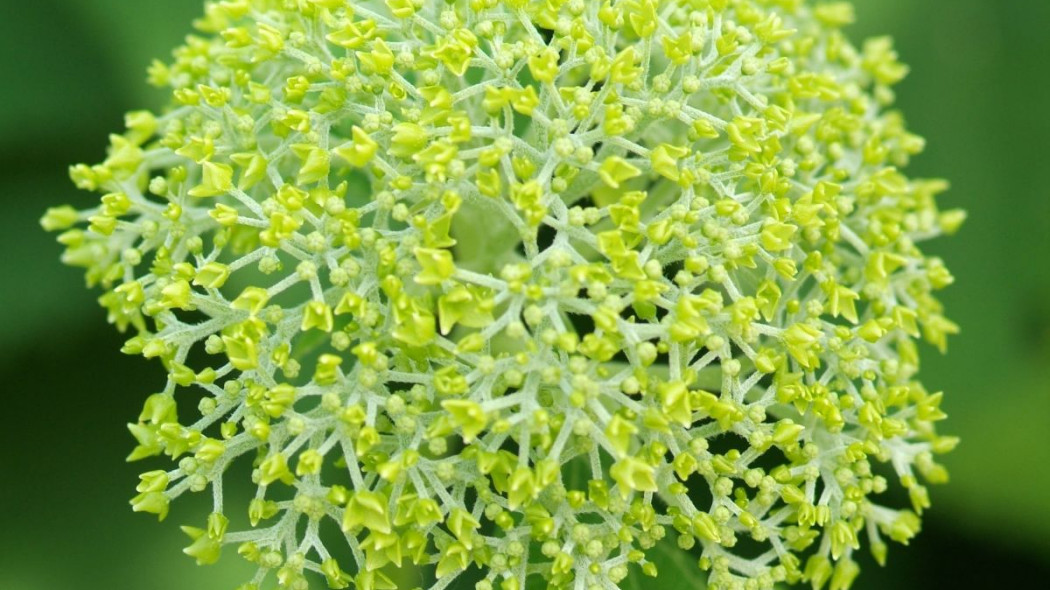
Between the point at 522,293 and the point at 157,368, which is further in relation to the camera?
the point at 157,368

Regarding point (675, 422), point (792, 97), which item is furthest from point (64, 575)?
point (792, 97)

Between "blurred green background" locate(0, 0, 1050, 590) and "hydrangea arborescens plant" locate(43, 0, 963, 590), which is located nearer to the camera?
Result: "hydrangea arborescens plant" locate(43, 0, 963, 590)

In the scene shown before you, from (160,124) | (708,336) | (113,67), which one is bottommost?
(708,336)

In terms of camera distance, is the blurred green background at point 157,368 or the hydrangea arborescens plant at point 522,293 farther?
the blurred green background at point 157,368

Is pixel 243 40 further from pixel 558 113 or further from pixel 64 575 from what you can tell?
pixel 64 575
